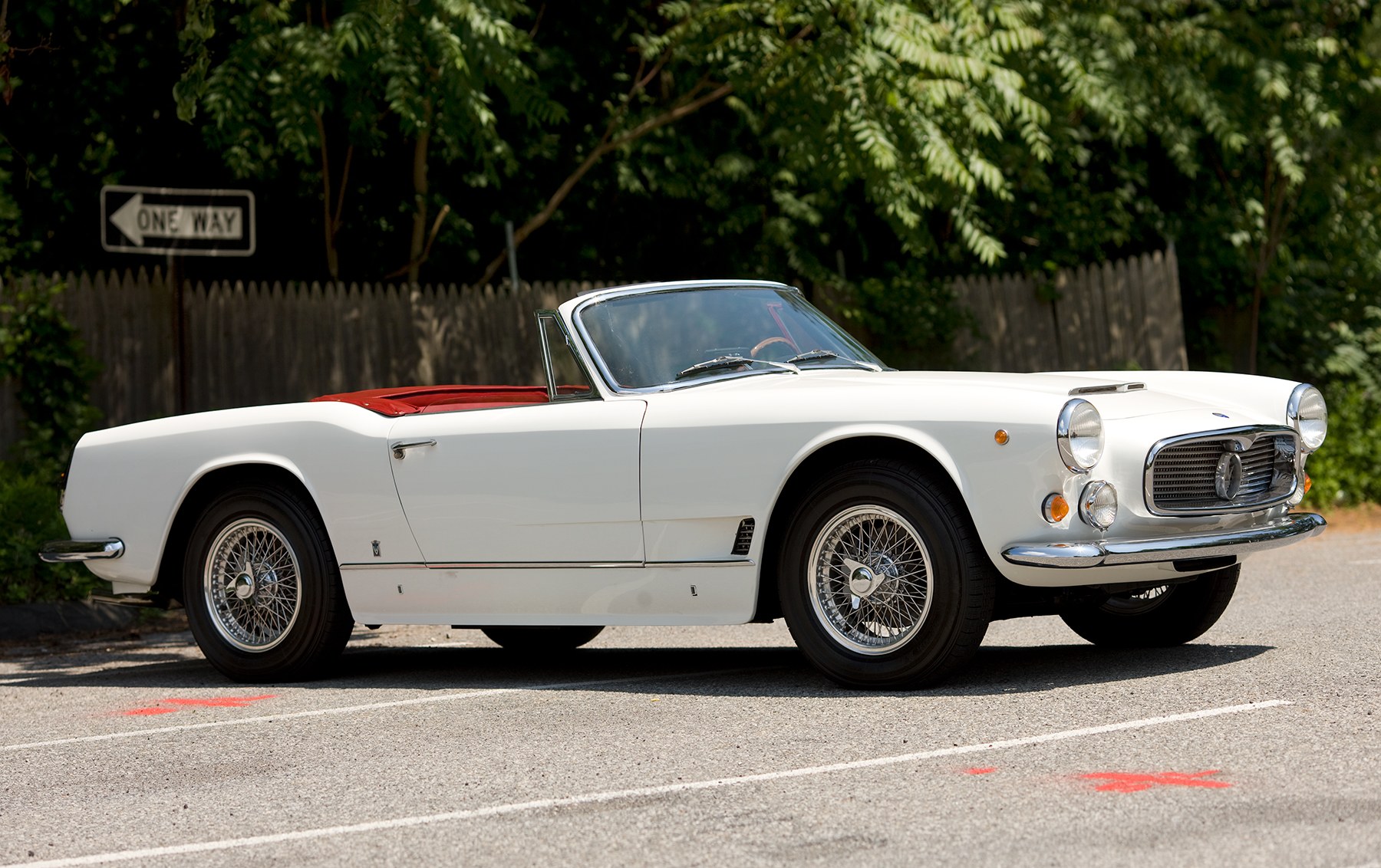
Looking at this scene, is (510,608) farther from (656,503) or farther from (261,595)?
(261,595)

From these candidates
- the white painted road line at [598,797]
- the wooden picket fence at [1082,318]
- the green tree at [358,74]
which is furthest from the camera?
the wooden picket fence at [1082,318]

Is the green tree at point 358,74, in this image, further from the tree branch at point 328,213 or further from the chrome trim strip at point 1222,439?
the chrome trim strip at point 1222,439

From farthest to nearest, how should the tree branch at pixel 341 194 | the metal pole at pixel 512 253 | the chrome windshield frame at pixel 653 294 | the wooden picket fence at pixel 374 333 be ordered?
the tree branch at pixel 341 194 < the metal pole at pixel 512 253 < the wooden picket fence at pixel 374 333 < the chrome windshield frame at pixel 653 294

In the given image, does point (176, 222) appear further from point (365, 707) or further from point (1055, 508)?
point (1055, 508)

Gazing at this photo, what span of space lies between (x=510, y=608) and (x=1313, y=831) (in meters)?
3.58

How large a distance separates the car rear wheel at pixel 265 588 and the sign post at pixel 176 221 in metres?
3.80

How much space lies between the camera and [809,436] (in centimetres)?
616

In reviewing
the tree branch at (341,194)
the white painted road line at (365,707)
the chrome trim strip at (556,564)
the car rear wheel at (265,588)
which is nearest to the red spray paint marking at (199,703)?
the car rear wheel at (265,588)

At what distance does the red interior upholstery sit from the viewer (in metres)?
7.42

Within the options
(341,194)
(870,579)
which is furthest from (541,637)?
(341,194)

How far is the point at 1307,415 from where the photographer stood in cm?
681

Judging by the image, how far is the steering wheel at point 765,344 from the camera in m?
7.13

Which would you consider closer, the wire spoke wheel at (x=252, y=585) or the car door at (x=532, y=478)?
the car door at (x=532, y=478)

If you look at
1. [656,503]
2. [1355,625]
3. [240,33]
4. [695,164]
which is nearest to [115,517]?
[656,503]
